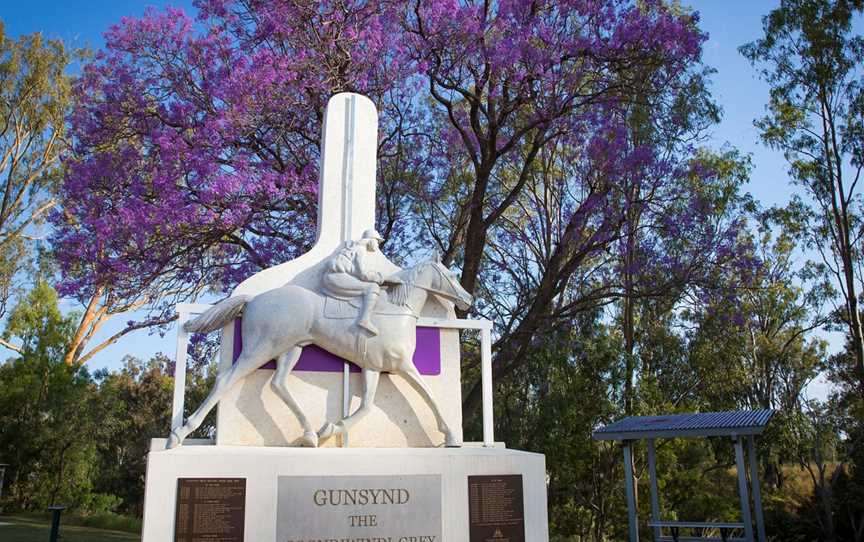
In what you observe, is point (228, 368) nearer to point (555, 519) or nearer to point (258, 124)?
point (258, 124)

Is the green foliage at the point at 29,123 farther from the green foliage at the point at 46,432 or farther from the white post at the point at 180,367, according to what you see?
the white post at the point at 180,367

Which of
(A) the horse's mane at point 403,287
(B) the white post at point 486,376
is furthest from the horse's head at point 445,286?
(B) the white post at point 486,376

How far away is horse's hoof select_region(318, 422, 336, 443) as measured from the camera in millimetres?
6582

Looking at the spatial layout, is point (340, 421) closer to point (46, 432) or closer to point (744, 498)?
point (744, 498)

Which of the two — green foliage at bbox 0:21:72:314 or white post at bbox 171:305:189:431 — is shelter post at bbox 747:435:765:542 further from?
green foliage at bbox 0:21:72:314

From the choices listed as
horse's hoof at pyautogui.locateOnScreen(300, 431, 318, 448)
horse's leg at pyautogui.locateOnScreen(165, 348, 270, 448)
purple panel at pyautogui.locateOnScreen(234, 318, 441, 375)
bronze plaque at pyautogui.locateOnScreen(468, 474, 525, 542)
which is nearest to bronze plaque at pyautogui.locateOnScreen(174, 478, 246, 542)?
horse's leg at pyautogui.locateOnScreen(165, 348, 270, 448)

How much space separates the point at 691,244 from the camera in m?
13.1

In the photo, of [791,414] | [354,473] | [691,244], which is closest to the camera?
[354,473]

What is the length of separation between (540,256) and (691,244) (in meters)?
4.29

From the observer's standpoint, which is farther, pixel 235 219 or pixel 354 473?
pixel 235 219

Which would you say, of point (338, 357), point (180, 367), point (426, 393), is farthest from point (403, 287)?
point (180, 367)

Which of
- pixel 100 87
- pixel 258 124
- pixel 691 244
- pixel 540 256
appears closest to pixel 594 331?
pixel 540 256

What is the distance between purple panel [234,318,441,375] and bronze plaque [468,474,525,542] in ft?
4.50

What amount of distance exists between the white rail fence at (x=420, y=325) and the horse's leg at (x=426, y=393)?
0.50 m
